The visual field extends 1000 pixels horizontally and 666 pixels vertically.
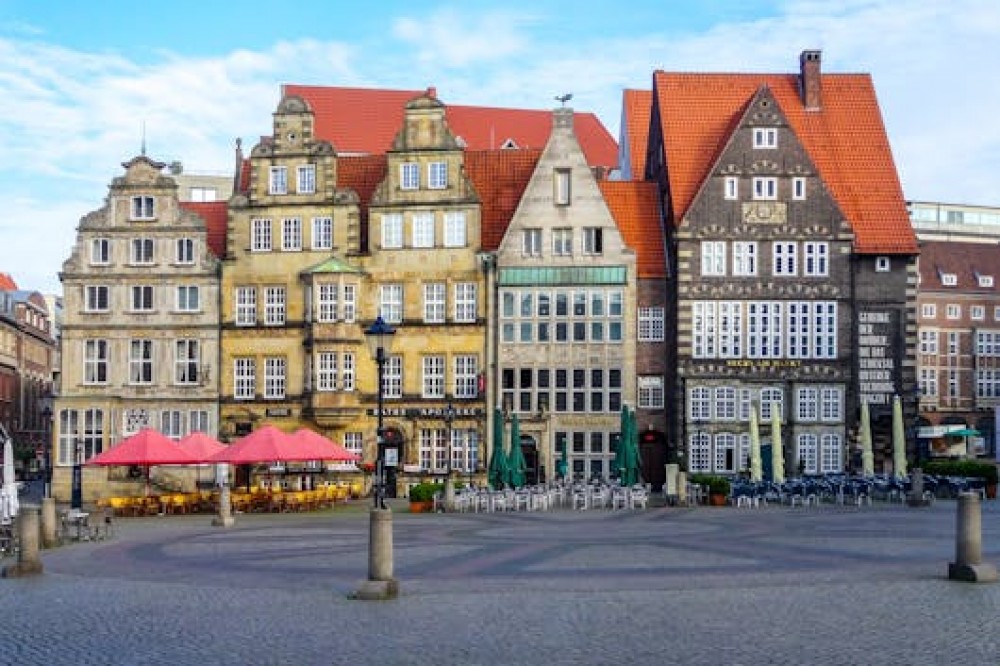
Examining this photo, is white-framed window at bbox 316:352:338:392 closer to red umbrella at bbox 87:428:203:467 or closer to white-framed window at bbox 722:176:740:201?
red umbrella at bbox 87:428:203:467

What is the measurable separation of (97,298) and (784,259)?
28972 mm

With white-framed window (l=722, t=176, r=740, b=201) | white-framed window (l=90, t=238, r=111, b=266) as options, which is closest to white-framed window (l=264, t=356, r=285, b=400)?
white-framed window (l=90, t=238, r=111, b=266)

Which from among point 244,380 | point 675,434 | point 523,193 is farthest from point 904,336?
point 244,380

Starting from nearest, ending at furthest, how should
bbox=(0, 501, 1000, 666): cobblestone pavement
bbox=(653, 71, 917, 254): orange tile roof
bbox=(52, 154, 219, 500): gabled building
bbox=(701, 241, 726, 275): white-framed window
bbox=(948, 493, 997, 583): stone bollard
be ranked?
bbox=(0, 501, 1000, 666): cobblestone pavement < bbox=(948, 493, 997, 583): stone bollard < bbox=(701, 241, 726, 275): white-framed window < bbox=(653, 71, 917, 254): orange tile roof < bbox=(52, 154, 219, 500): gabled building

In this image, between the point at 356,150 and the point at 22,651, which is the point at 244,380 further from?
the point at 22,651

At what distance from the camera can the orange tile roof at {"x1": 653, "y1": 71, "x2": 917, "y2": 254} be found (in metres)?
57.1

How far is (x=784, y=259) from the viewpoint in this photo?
55812 millimetres

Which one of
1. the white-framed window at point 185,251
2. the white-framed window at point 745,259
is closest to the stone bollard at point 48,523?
the white-framed window at point 185,251

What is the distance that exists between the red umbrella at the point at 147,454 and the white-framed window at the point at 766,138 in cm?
2656

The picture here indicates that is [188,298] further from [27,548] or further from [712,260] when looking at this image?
[27,548]

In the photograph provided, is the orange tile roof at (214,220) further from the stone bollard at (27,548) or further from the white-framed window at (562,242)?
the stone bollard at (27,548)

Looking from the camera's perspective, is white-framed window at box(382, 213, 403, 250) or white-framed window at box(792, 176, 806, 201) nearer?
white-framed window at box(792, 176, 806, 201)

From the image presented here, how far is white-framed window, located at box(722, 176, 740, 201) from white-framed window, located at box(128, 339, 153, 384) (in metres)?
25.0

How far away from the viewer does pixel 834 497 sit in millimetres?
46406
